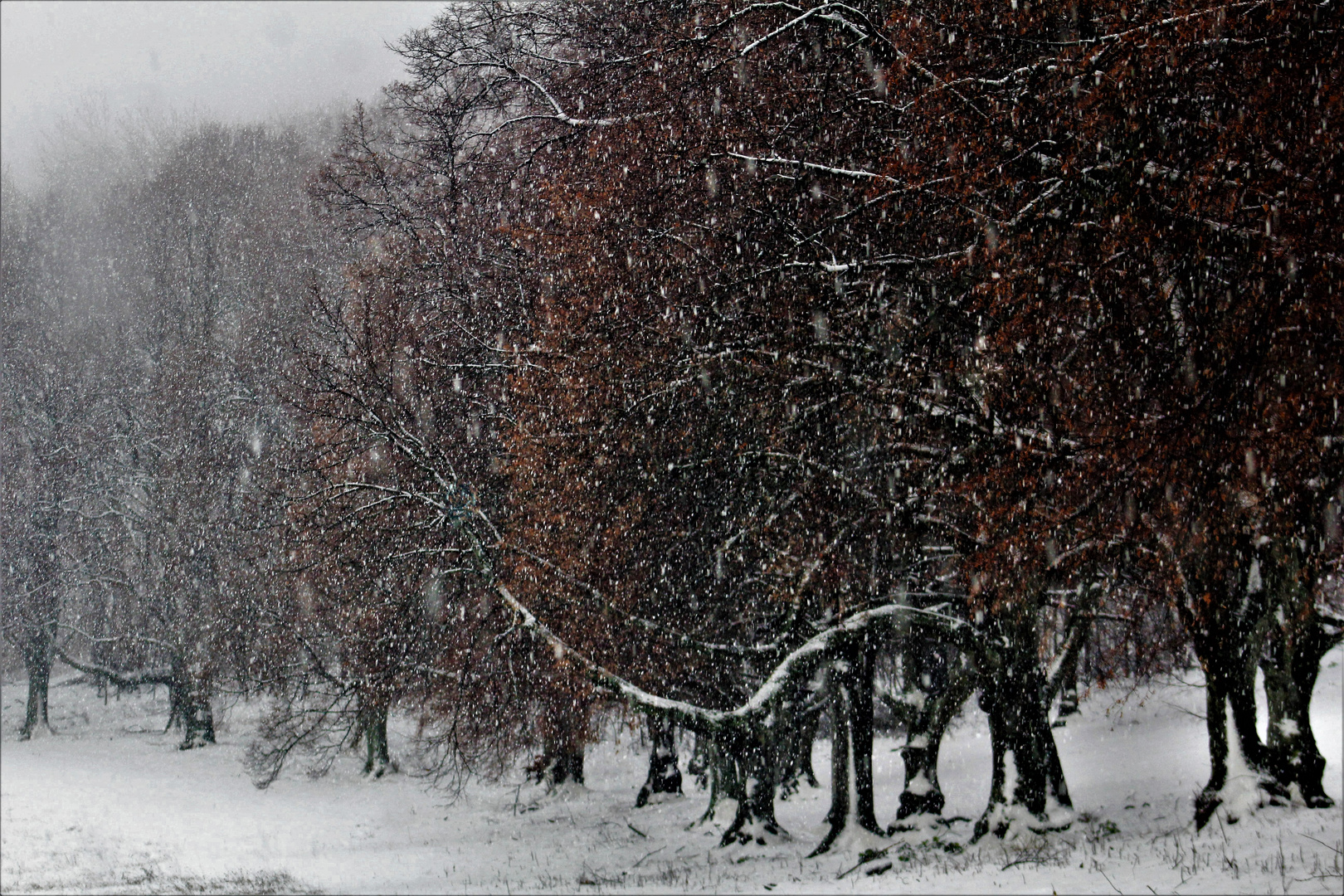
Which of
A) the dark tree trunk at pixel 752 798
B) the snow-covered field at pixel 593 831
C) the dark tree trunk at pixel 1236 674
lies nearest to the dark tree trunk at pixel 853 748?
the snow-covered field at pixel 593 831

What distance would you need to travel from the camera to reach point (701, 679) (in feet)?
39.9

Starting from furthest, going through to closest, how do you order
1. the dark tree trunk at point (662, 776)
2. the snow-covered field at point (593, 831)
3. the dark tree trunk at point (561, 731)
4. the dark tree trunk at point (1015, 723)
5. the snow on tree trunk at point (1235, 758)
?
the dark tree trunk at point (662, 776) < the dark tree trunk at point (561, 731) < the dark tree trunk at point (1015, 723) < the snow on tree trunk at point (1235, 758) < the snow-covered field at point (593, 831)

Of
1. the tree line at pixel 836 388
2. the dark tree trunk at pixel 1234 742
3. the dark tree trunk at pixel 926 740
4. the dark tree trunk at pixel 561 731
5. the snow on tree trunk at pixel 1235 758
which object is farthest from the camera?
the dark tree trunk at pixel 561 731

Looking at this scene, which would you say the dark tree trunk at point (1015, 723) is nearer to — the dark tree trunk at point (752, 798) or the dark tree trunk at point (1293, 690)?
the dark tree trunk at point (1293, 690)

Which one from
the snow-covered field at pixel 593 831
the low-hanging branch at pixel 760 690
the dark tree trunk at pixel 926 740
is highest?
the low-hanging branch at pixel 760 690

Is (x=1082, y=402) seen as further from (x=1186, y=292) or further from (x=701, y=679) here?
(x=701, y=679)

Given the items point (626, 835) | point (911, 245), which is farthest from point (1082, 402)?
point (626, 835)

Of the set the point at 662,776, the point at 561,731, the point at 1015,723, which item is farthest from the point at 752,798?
the point at 662,776

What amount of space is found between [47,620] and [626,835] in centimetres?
1969

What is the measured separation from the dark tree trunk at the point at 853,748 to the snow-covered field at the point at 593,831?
709mm

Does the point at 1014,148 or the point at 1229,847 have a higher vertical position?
the point at 1014,148

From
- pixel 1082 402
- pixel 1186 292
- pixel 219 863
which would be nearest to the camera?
pixel 1186 292

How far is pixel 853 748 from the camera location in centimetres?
1253

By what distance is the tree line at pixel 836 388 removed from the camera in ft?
17.3
